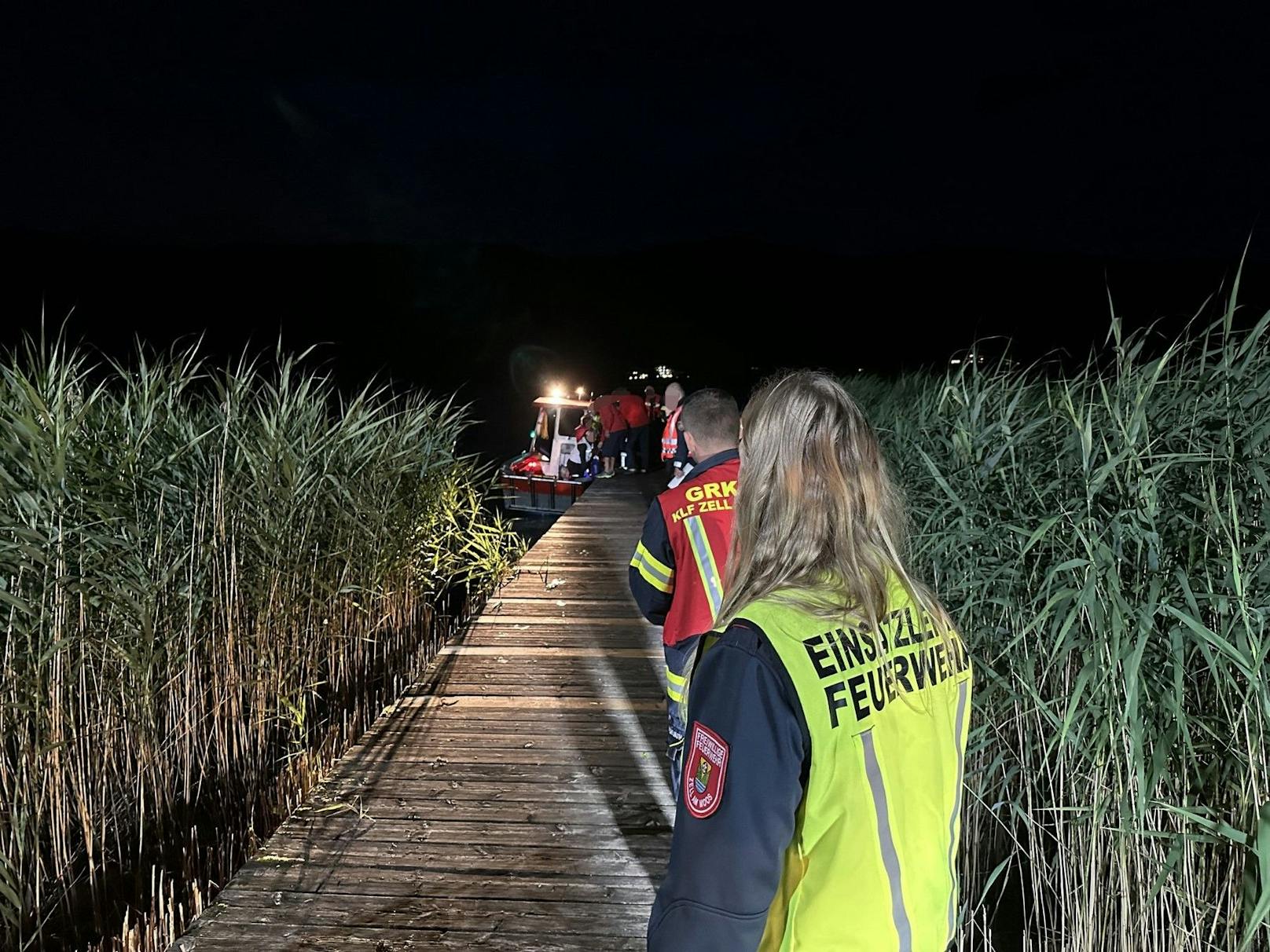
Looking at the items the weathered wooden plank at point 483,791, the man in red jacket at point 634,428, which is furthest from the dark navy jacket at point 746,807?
the man in red jacket at point 634,428

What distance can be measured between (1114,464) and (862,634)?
6.10 ft

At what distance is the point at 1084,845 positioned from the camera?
2566 millimetres

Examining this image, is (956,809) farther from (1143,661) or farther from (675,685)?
(1143,661)

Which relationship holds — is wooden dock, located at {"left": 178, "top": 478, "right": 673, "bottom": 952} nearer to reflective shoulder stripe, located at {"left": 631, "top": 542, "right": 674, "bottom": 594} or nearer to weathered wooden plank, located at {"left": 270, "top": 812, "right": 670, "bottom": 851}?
weathered wooden plank, located at {"left": 270, "top": 812, "right": 670, "bottom": 851}

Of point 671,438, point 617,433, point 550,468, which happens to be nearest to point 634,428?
point 617,433

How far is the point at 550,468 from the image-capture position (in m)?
15.3

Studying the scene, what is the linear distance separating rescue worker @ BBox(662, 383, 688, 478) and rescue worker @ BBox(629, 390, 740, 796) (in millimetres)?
5555

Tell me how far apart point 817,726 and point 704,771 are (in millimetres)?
140

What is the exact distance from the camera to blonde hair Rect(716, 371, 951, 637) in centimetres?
110

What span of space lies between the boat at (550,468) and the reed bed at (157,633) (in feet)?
29.8

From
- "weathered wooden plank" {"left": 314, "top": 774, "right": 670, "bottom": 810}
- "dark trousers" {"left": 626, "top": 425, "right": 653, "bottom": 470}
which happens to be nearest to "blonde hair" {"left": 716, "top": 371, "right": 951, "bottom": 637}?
"weathered wooden plank" {"left": 314, "top": 774, "right": 670, "bottom": 810}

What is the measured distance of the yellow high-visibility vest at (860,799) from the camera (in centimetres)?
100

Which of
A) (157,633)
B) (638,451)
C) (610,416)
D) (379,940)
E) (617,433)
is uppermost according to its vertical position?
(610,416)

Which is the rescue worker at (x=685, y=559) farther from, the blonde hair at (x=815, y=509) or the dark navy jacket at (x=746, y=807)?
the dark navy jacket at (x=746, y=807)
